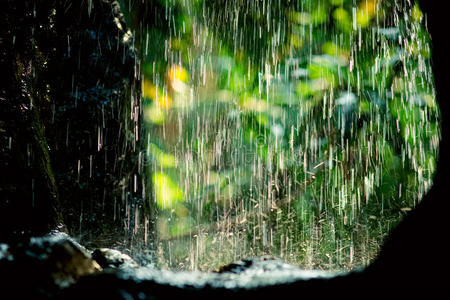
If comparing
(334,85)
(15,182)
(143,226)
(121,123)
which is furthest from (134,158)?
(334,85)

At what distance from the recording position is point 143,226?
11.6 ft

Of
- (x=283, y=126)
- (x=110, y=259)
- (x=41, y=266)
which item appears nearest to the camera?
(x=41, y=266)

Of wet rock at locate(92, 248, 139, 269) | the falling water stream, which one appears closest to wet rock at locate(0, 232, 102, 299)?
wet rock at locate(92, 248, 139, 269)

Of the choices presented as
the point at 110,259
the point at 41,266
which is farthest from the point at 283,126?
the point at 41,266

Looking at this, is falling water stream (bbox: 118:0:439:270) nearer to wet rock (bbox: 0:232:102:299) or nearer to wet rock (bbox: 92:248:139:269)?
wet rock (bbox: 92:248:139:269)

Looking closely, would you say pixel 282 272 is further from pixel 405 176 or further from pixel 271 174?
pixel 271 174

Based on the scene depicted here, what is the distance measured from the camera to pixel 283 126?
14.4 feet

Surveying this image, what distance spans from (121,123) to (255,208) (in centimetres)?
251

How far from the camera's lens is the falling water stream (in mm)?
3812

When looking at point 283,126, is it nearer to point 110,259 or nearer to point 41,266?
point 110,259

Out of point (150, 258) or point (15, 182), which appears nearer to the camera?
point (15, 182)

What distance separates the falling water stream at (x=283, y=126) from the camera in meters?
3.81

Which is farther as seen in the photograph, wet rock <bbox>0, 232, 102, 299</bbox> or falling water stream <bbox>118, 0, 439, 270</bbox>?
falling water stream <bbox>118, 0, 439, 270</bbox>

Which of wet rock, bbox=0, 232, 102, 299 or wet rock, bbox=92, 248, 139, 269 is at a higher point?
wet rock, bbox=0, 232, 102, 299
